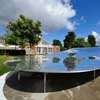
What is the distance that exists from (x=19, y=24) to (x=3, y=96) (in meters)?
27.8

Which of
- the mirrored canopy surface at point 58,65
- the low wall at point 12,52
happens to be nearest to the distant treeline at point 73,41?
the low wall at point 12,52

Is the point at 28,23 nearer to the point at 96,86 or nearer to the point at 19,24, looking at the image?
the point at 19,24

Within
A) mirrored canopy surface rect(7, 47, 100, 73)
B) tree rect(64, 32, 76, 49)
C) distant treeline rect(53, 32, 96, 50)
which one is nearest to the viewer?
mirrored canopy surface rect(7, 47, 100, 73)

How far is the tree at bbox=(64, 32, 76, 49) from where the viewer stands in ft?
194

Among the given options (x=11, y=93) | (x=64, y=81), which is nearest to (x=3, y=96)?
(x=11, y=93)

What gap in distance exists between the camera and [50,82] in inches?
329

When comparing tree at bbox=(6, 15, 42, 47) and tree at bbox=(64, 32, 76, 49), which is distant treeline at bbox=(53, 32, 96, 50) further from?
tree at bbox=(6, 15, 42, 47)

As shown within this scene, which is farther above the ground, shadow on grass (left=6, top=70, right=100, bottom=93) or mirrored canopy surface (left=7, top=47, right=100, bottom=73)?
mirrored canopy surface (left=7, top=47, right=100, bottom=73)

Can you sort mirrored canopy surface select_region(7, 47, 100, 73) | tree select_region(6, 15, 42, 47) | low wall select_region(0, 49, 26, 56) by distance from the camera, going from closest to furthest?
1. mirrored canopy surface select_region(7, 47, 100, 73)
2. tree select_region(6, 15, 42, 47)
3. low wall select_region(0, 49, 26, 56)

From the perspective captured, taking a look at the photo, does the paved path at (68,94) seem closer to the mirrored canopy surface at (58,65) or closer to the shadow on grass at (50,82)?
the shadow on grass at (50,82)

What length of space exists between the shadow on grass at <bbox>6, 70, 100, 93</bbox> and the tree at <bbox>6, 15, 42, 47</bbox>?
989 inches

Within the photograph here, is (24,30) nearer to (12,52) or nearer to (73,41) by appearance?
(12,52)

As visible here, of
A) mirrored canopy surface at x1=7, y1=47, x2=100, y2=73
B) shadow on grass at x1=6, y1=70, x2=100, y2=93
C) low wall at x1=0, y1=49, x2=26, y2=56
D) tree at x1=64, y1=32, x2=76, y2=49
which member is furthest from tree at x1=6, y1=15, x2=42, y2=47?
tree at x1=64, y1=32, x2=76, y2=49

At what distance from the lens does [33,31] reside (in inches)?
1339
